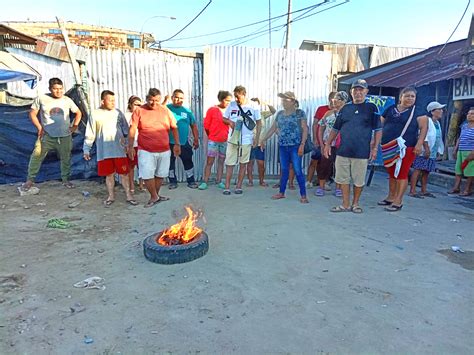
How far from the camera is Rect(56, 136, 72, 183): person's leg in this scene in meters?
6.40

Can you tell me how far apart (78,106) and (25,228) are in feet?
9.35

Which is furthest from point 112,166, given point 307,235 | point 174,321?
point 174,321

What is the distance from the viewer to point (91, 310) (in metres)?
2.76

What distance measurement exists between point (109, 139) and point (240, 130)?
223 cm

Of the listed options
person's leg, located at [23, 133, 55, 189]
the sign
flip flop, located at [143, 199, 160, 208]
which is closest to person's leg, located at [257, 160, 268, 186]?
flip flop, located at [143, 199, 160, 208]

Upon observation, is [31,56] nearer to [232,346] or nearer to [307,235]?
[307,235]

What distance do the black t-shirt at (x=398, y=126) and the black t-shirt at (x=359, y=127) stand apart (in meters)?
0.49

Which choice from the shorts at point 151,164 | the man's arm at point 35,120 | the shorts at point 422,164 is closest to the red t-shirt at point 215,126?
the shorts at point 151,164

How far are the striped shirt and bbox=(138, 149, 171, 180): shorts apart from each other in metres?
5.31

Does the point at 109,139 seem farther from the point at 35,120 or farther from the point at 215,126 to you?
the point at 215,126

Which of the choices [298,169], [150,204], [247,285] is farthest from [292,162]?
[247,285]

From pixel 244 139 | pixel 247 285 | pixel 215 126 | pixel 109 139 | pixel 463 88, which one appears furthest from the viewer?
pixel 463 88

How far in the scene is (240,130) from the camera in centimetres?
655

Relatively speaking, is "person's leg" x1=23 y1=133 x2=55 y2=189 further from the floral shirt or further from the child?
the child
